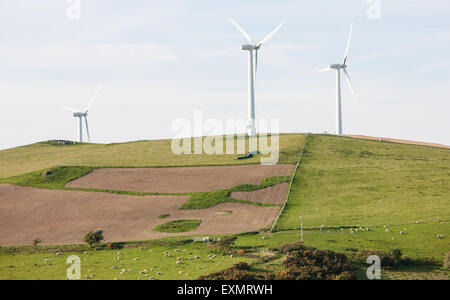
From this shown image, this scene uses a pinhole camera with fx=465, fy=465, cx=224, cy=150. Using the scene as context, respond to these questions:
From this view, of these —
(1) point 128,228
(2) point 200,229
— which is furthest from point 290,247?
(1) point 128,228

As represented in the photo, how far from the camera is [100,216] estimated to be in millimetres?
65875

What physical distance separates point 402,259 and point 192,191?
43.2 meters

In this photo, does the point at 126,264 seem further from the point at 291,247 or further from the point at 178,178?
the point at 178,178

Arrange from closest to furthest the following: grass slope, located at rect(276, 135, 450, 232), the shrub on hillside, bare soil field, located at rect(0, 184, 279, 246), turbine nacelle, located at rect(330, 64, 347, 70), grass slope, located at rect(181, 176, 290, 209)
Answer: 1. the shrub on hillside
2. bare soil field, located at rect(0, 184, 279, 246)
3. grass slope, located at rect(276, 135, 450, 232)
4. grass slope, located at rect(181, 176, 290, 209)
5. turbine nacelle, located at rect(330, 64, 347, 70)

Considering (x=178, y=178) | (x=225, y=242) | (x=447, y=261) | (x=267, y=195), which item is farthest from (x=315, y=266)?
(x=178, y=178)

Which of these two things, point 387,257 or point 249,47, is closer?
point 387,257

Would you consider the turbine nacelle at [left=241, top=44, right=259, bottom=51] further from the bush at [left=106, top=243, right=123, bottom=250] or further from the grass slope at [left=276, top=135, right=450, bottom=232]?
the bush at [left=106, top=243, right=123, bottom=250]

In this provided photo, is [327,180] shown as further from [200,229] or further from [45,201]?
[45,201]

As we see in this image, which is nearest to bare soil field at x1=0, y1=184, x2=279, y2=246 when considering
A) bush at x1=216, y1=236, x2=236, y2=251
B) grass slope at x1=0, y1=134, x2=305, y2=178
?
bush at x1=216, y1=236, x2=236, y2=251

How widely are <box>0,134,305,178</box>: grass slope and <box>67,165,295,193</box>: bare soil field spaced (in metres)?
4.68

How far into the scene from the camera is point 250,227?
186ft

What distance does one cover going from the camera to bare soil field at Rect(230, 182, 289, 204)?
71.2m

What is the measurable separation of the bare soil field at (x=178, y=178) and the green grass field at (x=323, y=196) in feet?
11.9

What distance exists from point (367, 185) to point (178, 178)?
33351mm
